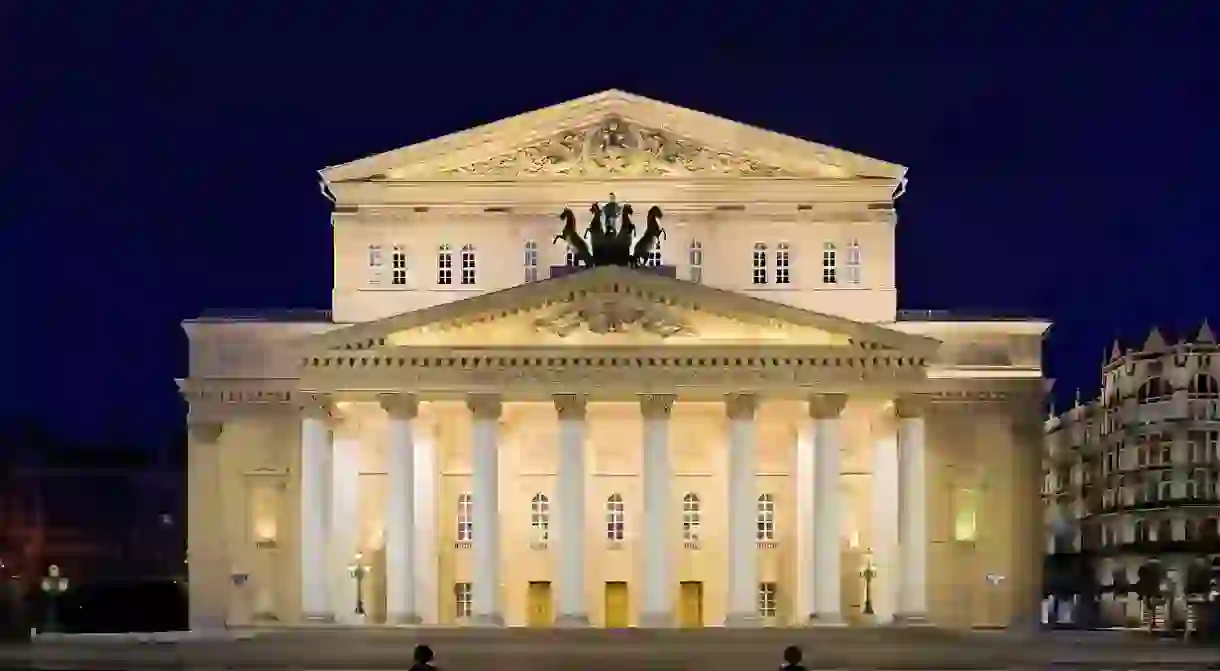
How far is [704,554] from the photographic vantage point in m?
60.9

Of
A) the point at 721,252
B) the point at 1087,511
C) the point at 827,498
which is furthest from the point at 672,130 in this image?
the point at 1087,511

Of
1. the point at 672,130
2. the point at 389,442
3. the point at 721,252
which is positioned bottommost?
the point at 389,442

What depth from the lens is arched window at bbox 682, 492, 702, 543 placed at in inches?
2405

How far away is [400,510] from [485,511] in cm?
251

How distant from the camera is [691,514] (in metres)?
61.2

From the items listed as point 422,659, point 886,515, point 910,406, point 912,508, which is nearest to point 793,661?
point 422,659

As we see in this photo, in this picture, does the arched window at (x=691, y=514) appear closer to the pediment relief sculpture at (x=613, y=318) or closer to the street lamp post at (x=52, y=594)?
the pediment relief sculpture at (x=613, y=318)

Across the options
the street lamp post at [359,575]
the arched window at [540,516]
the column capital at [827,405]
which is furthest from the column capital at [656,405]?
the street lamp post at [359,575]

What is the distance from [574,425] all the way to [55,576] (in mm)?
21738

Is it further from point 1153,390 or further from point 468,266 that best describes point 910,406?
point 1153,390

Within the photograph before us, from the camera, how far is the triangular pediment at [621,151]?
6091cm

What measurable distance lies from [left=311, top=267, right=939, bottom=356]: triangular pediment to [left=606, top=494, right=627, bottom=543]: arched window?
7.36 m

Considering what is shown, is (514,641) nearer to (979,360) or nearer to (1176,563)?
(979,360)

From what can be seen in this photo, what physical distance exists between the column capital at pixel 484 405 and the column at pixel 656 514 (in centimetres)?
423
